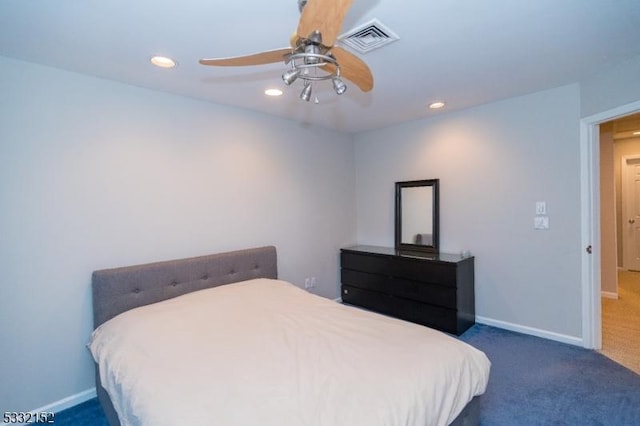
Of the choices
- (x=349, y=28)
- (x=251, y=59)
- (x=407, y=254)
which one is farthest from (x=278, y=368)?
(x=407, y=254)

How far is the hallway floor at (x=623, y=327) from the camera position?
2.66 meters

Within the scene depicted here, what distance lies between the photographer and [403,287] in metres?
3.52

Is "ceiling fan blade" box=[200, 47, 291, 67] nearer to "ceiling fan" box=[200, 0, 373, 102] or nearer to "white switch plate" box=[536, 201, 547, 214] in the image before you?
"ceiling fan" box=[200, 0, 373, 102]

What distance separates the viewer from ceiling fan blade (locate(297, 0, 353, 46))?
1116 mm

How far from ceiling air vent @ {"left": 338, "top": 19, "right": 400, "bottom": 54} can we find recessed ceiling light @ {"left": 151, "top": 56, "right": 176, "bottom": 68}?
1.17 meters

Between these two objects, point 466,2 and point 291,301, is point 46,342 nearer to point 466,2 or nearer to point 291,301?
point 291,301

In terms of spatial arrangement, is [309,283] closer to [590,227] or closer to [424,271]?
[424,271]

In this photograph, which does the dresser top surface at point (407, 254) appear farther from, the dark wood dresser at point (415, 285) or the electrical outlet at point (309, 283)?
the electrical outlet at point (309, 283)

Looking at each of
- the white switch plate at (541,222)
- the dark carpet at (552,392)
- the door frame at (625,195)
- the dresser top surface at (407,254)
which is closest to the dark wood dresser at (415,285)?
the dresser top surface at (407,254)

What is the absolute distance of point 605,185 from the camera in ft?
13.6

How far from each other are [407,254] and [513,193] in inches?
49.6

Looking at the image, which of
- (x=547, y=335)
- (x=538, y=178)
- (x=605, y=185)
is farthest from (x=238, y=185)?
(x=605, y=185)

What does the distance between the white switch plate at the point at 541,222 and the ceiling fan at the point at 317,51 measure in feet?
7.78

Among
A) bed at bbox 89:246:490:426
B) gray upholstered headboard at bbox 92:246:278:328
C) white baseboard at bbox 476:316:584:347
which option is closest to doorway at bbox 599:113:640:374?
white baseboard at bbox 476:316:584:347
